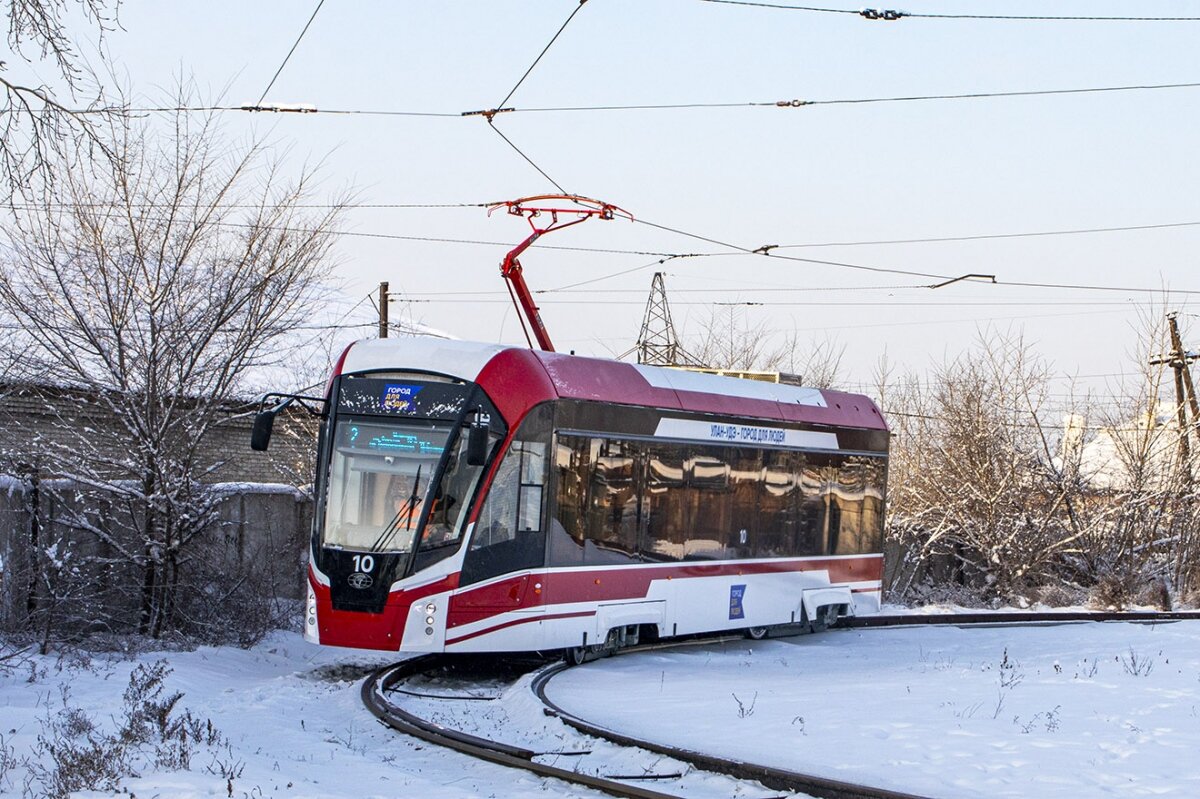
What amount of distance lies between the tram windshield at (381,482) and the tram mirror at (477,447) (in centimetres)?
57

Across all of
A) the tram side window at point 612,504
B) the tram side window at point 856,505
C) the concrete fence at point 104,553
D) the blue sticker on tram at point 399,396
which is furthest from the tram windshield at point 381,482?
the tram side window at point 856,505

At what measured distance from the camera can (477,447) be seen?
12648 mm

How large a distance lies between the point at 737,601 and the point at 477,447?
209 inches

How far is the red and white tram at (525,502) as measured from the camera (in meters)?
13.1

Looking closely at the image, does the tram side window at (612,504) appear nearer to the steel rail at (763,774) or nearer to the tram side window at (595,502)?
the tram side window at (595,502)

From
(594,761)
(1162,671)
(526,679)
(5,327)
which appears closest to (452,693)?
(526,679)

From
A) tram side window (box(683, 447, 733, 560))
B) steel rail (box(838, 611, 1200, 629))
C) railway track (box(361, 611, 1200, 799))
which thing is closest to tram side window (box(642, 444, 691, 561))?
tram side window (box(683, 447, 733, 560))

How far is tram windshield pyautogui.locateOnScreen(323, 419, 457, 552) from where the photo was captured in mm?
13070

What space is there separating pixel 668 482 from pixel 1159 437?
17705 mm

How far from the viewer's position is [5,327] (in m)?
14.3

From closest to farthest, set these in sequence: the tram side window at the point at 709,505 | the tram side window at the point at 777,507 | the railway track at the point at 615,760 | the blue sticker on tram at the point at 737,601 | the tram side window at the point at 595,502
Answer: the railway track at the point at 615,760, the tram side window at the point at 595,502, the tram side window at the point at 709,505, the blue sticker on tram at the point at 737,601, the tram side window at the point at 777,507

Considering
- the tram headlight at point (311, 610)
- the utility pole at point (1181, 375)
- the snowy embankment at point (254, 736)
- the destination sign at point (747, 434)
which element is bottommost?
the snowy embankment at point (254, 736)

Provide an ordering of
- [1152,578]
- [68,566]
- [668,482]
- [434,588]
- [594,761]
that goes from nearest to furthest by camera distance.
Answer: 1. [594,761]
2. [434,588]
3. [68,566]
4. [668,482]
5. [1152,578]

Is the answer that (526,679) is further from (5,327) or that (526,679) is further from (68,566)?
(5,327)
